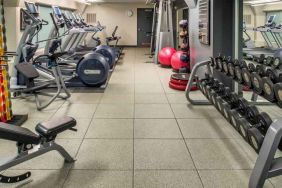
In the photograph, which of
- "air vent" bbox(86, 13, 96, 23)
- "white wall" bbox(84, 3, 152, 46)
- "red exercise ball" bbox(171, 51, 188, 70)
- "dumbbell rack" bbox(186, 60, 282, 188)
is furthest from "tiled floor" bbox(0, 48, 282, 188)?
"air vent" bbox(86, 13, 96, 23)

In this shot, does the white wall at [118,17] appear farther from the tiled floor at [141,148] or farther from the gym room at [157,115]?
the tiled floor at [141,148]

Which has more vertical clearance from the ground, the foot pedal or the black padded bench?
the black padded bench

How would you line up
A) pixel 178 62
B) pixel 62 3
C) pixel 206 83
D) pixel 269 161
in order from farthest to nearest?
pixel 62 3 < pixel 178 62 < pixel 206 83 < pixel 269 161

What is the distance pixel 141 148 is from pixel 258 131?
1.17 meters

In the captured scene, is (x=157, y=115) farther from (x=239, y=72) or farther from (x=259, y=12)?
(x=259, y=12)

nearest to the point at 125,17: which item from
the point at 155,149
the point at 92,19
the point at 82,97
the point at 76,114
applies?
the point at 92,19

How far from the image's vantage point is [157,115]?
376 cm

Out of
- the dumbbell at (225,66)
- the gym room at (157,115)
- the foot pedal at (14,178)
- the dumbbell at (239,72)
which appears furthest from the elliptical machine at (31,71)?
the dumbbell at (239,72)

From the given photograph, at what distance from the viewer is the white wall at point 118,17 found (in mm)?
14242

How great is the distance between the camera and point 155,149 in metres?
2.71

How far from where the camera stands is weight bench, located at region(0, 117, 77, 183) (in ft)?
6.44

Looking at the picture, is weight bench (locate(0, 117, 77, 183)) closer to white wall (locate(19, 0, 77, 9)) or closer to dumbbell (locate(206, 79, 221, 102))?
dumbbell (locate(206, 79, 221, 102))

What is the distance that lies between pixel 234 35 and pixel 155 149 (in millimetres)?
2410

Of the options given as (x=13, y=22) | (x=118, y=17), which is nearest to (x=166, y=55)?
(x=13, y=22)
